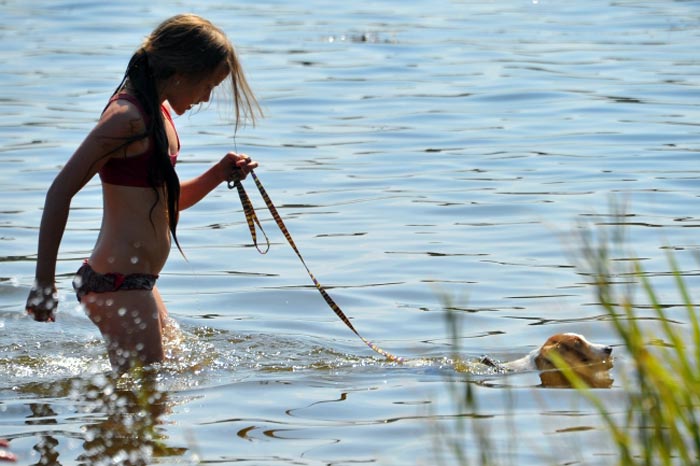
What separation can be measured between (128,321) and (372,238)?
3.93 m

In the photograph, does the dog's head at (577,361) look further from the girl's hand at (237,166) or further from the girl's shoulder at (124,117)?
the girl's shoulder at (124,117)

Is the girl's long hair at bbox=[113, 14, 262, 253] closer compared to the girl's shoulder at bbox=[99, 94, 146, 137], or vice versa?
the girl's shoulder at bbox=[99, 94, 146, 137]

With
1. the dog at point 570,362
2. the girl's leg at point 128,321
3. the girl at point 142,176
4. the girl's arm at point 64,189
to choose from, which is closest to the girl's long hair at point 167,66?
the girl at point 142,176

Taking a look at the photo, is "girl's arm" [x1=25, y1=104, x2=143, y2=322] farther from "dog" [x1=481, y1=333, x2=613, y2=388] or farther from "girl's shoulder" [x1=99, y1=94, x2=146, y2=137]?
"dog" [x1=481, y1=333, x2=613, y2=388]

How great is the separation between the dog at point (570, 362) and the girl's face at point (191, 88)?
1.90 m

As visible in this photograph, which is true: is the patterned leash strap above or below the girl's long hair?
below

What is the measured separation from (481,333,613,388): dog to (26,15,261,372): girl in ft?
5.74

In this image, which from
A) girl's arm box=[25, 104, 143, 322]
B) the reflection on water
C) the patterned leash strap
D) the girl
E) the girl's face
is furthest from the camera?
the patterned leash strap

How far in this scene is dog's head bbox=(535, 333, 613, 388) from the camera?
6.52 meters

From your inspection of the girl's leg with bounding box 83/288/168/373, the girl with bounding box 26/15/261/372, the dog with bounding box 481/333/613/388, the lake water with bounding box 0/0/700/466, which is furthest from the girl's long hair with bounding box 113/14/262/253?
the dog with bounding box 481/333/613/388

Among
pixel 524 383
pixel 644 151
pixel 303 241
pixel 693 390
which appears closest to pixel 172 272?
pixel 303 241

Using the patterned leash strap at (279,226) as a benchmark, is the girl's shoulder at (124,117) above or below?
above

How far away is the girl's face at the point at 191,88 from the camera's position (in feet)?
20.0

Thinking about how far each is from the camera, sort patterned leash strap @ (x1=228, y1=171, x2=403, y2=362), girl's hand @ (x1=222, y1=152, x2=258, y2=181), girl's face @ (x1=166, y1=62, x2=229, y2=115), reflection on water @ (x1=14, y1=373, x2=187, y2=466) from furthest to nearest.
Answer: patterned leash strap @ (x1=228, y1=171, x2=403, y2=362), girl's hand @ (x1=222, y1=152, x2=258, y2=181), girl's face @ (x1=166, y1=62, x2=229, y2=115), reflection on water @ (x1=14, y1=373, x2=187, y2=466)
